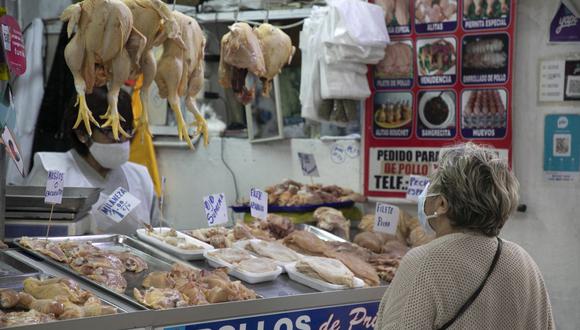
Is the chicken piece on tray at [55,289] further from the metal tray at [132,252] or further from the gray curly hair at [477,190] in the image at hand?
the gray curly hair at [477,190]

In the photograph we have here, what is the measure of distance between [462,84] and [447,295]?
10.8 ft

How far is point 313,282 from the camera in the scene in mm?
3670

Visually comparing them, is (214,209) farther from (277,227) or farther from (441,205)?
(441,205)

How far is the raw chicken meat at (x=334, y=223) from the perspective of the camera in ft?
16.9

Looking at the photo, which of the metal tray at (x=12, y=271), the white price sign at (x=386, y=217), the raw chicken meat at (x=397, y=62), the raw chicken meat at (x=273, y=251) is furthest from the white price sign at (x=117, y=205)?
the raw chicken meat at (x=397, y=62)

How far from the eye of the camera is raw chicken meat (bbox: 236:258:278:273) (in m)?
3.68

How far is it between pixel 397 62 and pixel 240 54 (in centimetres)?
185

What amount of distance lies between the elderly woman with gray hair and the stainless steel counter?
703mm

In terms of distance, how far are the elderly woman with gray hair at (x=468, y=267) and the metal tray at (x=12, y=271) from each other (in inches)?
61.5

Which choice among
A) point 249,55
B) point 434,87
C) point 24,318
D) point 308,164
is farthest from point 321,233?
point 24,318

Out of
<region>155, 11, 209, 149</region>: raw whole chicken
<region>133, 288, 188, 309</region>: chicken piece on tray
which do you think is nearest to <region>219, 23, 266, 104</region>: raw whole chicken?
<region>155, 11, 209, 149</region>: raw whole chicken

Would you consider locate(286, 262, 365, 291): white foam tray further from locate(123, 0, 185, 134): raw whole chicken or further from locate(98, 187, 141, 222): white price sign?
locate(123, 0, 185, 134): raw whole chicken

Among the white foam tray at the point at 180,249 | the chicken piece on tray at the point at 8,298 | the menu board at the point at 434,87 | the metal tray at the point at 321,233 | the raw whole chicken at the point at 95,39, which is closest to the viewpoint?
the chicken piece on tray at the point at 8,298

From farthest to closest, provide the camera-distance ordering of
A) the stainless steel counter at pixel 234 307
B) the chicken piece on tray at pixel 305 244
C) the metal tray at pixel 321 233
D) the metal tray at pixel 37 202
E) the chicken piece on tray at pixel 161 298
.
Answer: the metal tray at pixel 321 233
the metal tray at pixel 37 202
the chicken piece on tray at pixel 305 244
the chicken piece on tray at pixel 161 298
the stainless steel counter at pixel 234 307
